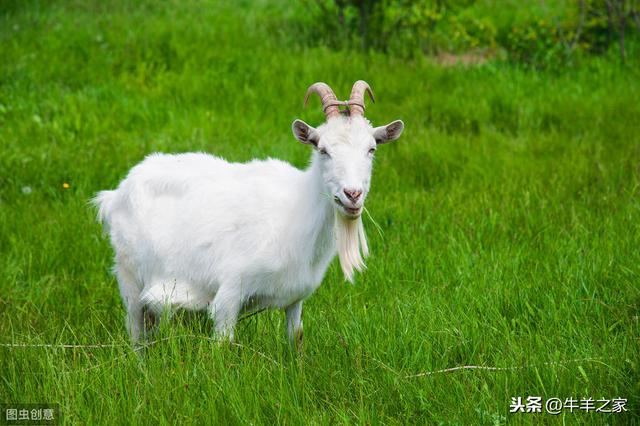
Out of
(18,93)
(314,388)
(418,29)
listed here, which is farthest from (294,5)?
(314,388)

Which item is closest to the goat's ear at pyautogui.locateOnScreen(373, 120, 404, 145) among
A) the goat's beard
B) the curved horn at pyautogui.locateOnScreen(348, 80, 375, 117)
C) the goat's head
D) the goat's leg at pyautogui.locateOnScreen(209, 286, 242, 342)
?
the goat's head

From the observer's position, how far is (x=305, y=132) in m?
4.38

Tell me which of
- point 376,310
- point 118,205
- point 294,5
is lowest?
point 376,310

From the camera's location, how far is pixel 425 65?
1051 cm

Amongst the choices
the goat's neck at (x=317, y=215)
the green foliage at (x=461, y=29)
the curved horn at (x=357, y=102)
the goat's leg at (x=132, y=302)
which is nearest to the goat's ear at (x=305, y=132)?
the goat's neck at (x=317, y=215)

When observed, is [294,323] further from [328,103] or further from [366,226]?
[366,226]

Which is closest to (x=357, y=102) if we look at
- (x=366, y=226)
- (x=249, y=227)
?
(x=249, y=227)

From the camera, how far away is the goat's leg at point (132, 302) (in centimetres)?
509

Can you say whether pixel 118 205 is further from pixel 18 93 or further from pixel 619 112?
pixel 619 112

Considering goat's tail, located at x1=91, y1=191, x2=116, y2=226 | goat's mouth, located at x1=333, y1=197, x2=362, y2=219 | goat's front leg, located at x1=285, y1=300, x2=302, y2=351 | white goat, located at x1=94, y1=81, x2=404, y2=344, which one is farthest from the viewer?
goat's tail, located at x1=91, y1=191, x2=116, y2=226

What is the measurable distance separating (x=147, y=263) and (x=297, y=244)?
1.04 metres

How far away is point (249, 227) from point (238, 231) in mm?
68

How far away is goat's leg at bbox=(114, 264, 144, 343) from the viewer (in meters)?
5.09

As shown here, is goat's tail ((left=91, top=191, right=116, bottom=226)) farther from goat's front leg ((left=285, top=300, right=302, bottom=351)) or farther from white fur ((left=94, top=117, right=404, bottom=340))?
goat's front leg ((left=285, top=300, right=302, bottom=351))
